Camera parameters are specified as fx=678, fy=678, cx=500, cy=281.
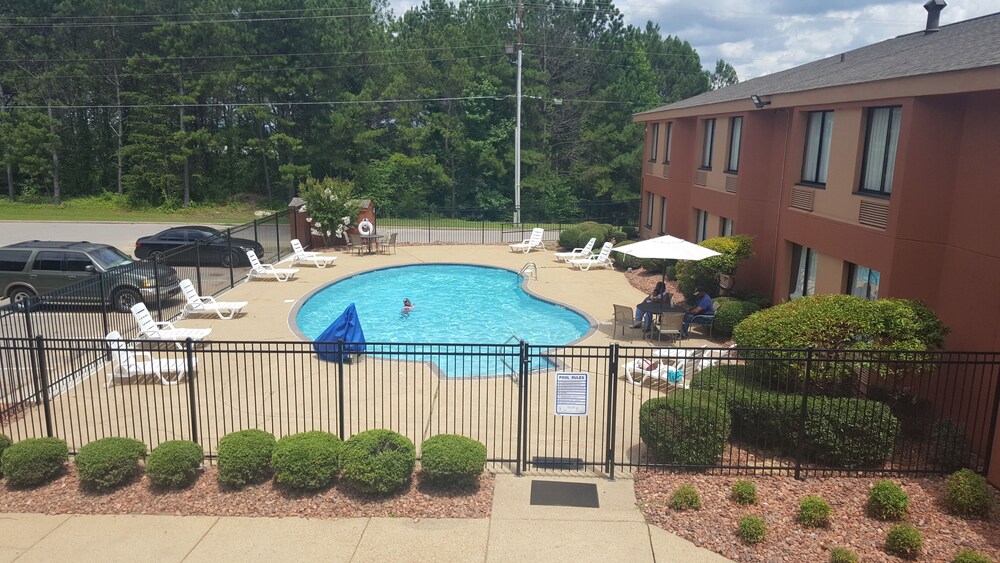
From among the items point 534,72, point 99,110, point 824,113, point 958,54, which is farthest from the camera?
point 99,110

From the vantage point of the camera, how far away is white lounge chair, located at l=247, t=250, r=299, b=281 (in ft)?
77.7

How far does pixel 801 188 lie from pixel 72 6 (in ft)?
173

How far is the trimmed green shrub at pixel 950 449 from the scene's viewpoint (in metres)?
9.59

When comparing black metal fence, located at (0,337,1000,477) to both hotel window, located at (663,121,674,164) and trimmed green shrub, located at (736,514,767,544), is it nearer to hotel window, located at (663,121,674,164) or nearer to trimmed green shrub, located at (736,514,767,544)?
trimmed green shrub, located at (736,514,767,544)

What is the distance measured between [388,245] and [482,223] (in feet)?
23.4

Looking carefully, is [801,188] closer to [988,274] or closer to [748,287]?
[748,287]

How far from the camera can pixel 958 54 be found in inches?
463

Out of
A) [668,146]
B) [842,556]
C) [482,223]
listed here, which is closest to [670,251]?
[842,556]

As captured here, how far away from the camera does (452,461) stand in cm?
898

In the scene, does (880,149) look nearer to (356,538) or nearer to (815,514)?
(815,514)

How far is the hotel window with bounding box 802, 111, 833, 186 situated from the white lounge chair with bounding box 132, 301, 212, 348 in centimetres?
1484

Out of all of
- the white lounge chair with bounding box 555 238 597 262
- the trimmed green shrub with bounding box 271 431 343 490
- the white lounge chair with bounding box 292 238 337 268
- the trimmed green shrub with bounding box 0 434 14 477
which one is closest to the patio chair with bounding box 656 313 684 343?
the trimmed green shrub with bounding box 271 431 343 490

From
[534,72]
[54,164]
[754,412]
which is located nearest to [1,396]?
[754,412]

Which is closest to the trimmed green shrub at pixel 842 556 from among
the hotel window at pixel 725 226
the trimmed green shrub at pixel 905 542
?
the trimmed green shrub at pixel 905 542
